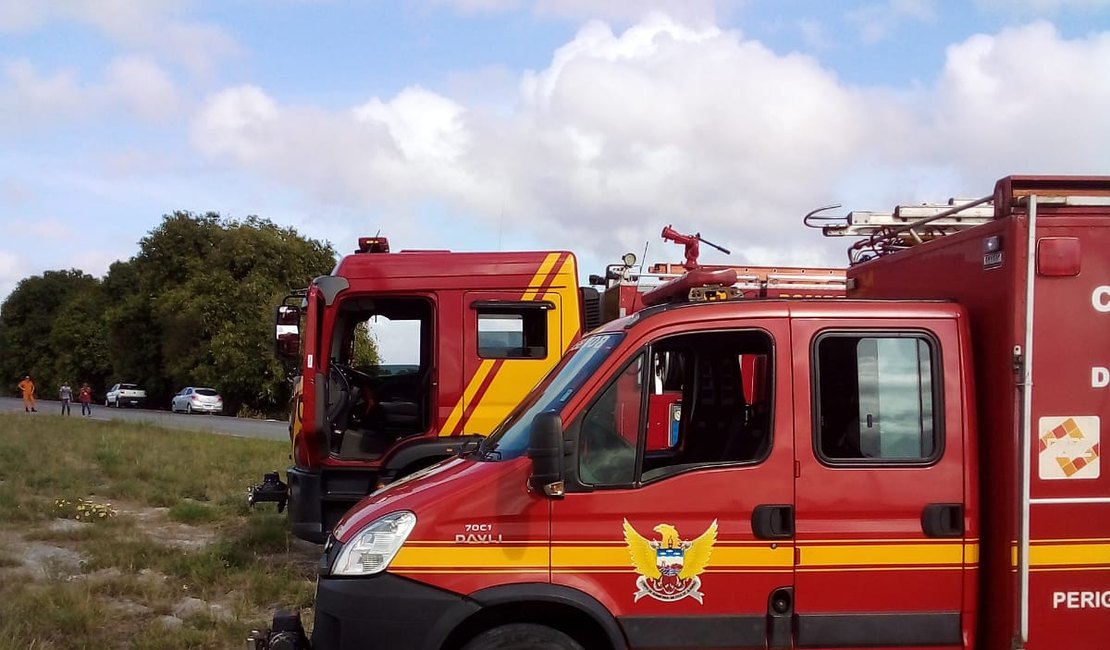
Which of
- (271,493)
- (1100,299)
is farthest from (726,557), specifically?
(271,493)

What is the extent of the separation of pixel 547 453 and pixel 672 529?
0.64 m

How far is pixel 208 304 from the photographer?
49.2 meters

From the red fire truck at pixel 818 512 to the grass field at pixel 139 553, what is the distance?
315 cm

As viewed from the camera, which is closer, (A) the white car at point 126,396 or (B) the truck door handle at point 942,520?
(B) the truck door handle at point 942,520

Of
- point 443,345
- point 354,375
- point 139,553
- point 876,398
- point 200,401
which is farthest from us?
point 200,401

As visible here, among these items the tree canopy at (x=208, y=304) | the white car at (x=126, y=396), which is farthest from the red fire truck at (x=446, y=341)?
the white car at (x=126, y=396)

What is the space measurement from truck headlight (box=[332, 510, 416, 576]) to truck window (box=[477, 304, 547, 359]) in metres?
3.84

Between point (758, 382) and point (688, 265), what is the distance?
4.18m

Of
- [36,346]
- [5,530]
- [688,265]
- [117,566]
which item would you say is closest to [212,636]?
[117,566]

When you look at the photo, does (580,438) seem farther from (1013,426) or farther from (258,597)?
(258,597)

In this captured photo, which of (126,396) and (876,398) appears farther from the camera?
(126,396)

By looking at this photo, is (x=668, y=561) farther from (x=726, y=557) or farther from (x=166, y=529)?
(x=166, y=529)

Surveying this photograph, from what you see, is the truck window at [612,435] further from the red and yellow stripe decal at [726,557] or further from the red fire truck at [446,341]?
the red fire truck at [446,341]

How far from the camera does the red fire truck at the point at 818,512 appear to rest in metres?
4.04
